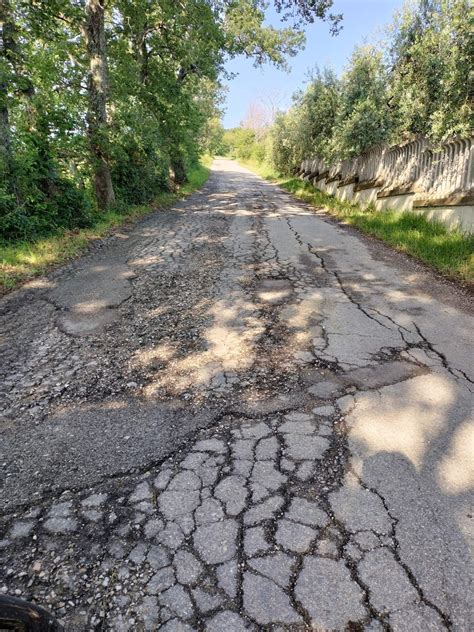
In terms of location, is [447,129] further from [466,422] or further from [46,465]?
[46,465]

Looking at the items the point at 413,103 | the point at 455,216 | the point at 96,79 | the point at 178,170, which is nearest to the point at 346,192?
the point at 413,103

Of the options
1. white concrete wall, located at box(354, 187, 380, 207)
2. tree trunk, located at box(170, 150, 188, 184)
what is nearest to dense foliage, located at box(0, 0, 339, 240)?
tree trunk, located at box(170, 150, 188, 184)

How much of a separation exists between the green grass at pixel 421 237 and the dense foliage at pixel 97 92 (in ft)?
19.0

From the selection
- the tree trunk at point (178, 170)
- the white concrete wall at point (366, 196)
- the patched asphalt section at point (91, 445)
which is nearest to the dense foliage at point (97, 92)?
the tree trunk at point (178, 170)

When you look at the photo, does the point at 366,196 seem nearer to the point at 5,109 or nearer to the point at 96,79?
the point at 96,79

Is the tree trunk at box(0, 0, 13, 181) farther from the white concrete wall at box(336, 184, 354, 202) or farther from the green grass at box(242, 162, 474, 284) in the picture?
the white concrete wall at box(336, 184, 354, 202)

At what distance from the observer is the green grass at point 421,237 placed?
231 inches

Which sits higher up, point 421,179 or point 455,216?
point 421,179

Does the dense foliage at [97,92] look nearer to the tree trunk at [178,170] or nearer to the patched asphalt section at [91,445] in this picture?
the tree trunk at [178,170]

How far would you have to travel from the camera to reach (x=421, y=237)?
286 inches

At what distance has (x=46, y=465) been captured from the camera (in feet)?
7.52

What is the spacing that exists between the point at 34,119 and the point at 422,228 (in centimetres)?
824

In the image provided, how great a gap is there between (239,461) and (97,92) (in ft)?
32.2

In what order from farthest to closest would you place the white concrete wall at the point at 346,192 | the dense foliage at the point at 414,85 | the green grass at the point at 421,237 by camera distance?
the white concrete wall at the point at 346,192 → the dense foliage at the point at 414,85 → the green grass at the point at 421,237
